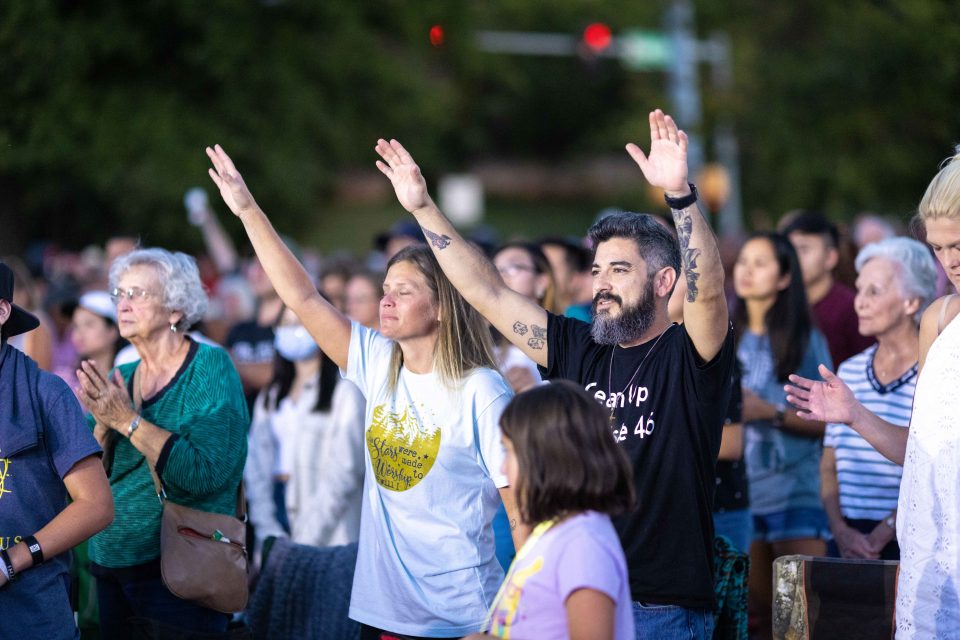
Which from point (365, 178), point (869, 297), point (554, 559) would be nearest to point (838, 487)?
point (869, 297)

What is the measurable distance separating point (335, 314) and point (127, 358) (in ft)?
7.24

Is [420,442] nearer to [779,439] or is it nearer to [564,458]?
[564,458]

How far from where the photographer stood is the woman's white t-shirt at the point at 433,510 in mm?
4277

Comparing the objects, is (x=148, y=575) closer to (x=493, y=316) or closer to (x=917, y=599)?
(x=493, y=316)

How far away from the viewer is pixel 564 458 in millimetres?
3184

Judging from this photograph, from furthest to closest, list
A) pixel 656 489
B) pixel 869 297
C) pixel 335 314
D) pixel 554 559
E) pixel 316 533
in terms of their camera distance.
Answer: pixel 316 533
pixel 869 297
pixel 335 314
pixel 656 489
pixel 554 559

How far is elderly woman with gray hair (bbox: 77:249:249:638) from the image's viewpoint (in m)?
4.71

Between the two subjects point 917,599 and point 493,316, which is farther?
point 493,316

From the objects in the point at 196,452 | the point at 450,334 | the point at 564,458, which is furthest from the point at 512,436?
the point at 196,452

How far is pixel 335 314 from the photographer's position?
470cm

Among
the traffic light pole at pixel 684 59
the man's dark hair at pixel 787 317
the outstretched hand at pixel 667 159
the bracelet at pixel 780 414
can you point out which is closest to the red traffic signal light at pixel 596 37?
the traffic light pole at pixel 684 59

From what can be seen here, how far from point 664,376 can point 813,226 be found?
403 centimetres

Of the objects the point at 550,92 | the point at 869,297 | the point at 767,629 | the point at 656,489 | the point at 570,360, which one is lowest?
the point at 767,629

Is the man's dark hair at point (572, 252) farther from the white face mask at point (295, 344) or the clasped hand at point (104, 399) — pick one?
the clasped hand at point (104, 399)
